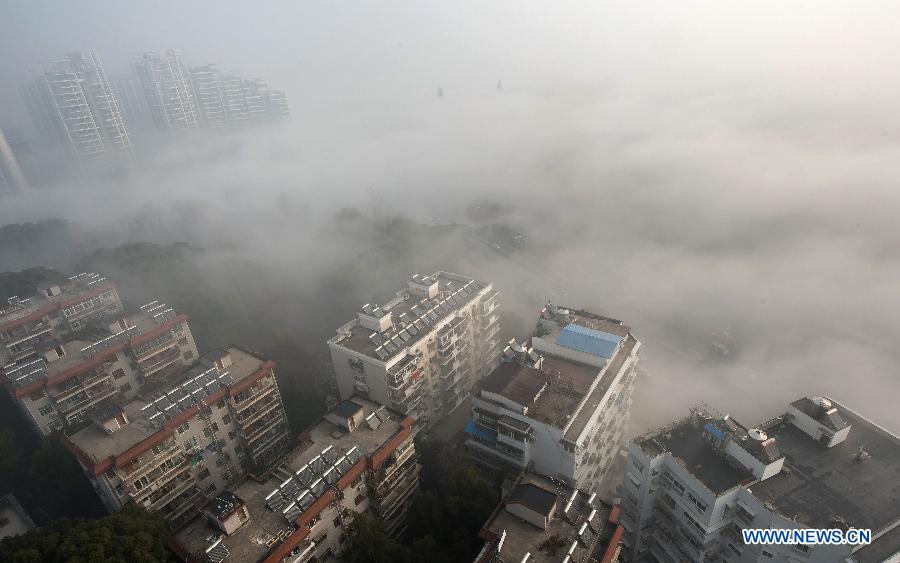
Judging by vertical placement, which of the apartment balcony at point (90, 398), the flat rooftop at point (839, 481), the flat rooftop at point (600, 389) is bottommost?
the flat rooftop at point (839, 481)

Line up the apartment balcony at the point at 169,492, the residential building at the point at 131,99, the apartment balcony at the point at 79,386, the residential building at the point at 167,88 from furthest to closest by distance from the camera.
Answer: the residential building at the point at 131,99, the residential building at the point at 167,88, the apartment balcony at the point at 79,386, the apartment balcony at the point at 169,492

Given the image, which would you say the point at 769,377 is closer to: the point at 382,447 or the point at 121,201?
the point at 382,447

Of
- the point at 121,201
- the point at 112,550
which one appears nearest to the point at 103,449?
the point at 112,550

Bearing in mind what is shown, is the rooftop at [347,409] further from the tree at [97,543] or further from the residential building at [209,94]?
the residential building at [209,94]

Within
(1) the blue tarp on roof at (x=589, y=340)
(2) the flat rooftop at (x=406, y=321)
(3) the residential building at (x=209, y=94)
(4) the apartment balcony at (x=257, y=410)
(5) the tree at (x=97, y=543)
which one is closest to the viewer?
(5) the tree at (x=97, y=543)

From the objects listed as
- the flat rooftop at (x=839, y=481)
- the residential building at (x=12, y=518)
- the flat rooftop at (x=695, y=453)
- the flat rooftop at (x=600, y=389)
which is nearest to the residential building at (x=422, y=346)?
the flat rooftop at (x=600, y=389)

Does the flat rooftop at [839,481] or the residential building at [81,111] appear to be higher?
the residential building at [81,111]
